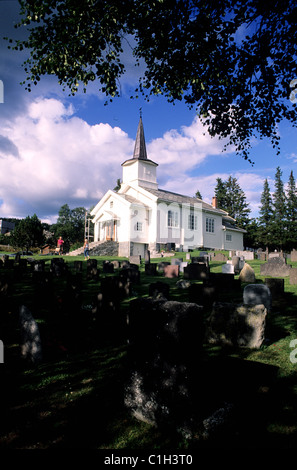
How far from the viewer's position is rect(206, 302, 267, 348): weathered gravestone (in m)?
4.75

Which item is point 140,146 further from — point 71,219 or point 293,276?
point 71,219

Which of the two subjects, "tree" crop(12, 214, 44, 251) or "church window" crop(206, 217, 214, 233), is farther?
"tree" crop(12, 214, 44, 251)

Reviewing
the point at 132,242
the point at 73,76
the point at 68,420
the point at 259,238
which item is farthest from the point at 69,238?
the point at 68,420

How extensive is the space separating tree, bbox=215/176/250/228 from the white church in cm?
2224

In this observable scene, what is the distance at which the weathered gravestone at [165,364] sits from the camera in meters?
2.73

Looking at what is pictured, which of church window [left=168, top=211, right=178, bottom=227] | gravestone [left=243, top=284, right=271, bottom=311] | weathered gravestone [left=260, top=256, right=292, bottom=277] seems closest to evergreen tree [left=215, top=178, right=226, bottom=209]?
church window [left=168, top=211, right=178, bottom=227]

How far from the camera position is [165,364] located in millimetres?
2852

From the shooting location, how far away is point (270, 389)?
10.3ft

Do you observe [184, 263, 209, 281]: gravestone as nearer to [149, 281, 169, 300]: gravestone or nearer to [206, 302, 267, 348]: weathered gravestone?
[149, 281, 169, 300]: gravestone

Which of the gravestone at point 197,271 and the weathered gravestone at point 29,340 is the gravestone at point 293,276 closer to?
the gravestone at point 197,271

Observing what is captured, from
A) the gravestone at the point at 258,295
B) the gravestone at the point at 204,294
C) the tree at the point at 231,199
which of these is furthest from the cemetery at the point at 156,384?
the tree at the point at 231,199

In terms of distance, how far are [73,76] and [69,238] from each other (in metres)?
57.2

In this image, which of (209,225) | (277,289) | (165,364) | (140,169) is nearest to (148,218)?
(140,169)
